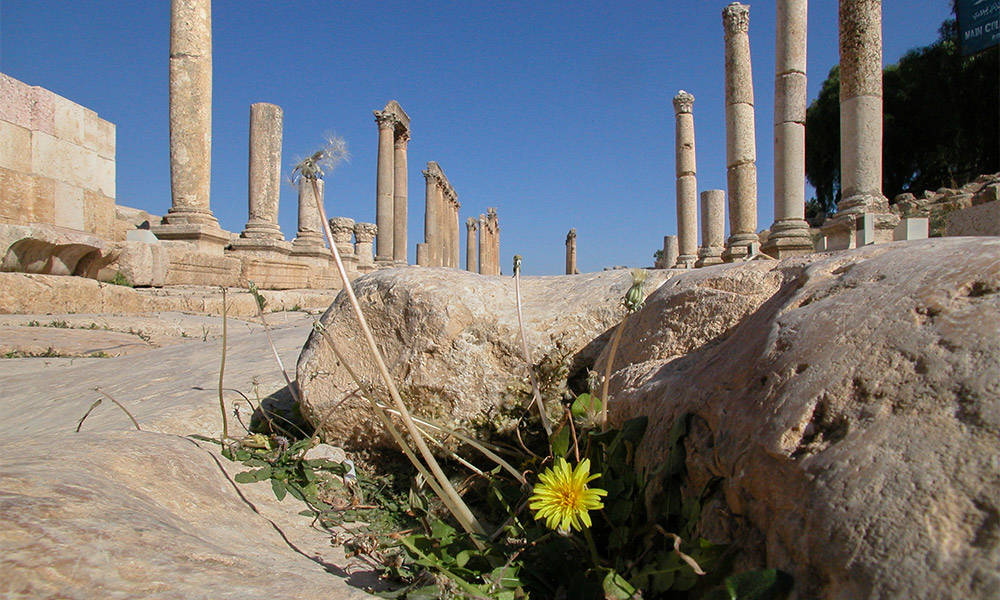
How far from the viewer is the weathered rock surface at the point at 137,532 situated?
2.70 ft

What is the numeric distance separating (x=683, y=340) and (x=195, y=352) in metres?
3.13

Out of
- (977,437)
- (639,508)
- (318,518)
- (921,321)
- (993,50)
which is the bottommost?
(318,518)

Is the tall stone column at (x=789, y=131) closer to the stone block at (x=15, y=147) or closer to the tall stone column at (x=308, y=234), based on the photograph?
the tall stone column at (x=308, y=234)

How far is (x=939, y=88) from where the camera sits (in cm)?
2620

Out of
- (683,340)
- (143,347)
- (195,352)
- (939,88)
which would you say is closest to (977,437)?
(683,340)

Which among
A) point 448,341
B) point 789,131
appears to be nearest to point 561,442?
point 448,341

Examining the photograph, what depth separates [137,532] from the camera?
3.14 feet

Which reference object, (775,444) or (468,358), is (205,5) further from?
(775,444)

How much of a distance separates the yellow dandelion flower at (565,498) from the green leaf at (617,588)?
4.2 inches

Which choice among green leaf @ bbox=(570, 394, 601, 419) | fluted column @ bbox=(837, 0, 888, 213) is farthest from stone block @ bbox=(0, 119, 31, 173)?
fluted column @ bbox=(837, 0, 888, 213)

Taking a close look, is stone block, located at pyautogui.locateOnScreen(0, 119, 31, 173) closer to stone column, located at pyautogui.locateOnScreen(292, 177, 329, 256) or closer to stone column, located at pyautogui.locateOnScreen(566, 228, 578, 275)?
stone column, located at pyautogui.locateOnScreen(292, 177, 329, 256)

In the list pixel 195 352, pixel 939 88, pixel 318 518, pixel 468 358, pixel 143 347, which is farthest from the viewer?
pixel 939 88

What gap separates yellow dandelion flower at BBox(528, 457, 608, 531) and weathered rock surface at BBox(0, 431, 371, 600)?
0.37 meters

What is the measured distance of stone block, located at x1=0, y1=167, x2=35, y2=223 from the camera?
24.2ft
